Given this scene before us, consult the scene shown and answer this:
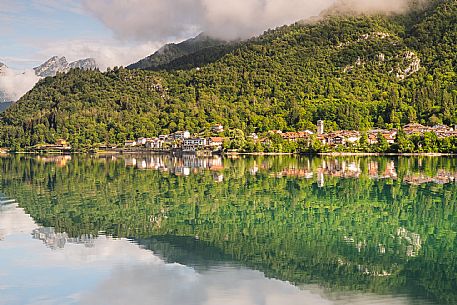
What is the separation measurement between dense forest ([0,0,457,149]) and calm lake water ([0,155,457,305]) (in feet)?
229

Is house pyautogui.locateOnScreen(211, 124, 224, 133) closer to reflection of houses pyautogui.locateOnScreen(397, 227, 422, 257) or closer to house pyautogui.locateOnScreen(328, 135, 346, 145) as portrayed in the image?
house pyautogui.locateOnScreen(328, 135, 346, 145)

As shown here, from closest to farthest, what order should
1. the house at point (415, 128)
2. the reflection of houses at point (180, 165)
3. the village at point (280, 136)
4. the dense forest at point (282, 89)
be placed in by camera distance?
1. the reflection of houses at point (180, 165)
2. the village at point (280, 136)
3. the house at point (415, 128)
4. the dense forest at point (282, 89)

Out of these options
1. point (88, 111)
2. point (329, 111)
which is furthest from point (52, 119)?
point (329, 111)

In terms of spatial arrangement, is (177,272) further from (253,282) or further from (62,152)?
(62,152)

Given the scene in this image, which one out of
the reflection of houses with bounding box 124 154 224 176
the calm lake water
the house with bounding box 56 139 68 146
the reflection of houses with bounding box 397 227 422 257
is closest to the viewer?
the calm lake water

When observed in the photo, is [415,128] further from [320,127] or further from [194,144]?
[194,144]

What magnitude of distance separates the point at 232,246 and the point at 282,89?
337 ft

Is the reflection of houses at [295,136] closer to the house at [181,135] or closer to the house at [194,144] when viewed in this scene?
the house at [194,144]

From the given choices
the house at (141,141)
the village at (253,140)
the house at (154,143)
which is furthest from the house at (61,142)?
the house at (154,143)

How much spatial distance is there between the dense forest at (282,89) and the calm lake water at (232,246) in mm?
69794

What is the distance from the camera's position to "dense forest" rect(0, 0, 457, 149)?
9612cm

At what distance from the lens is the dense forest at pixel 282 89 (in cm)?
9612

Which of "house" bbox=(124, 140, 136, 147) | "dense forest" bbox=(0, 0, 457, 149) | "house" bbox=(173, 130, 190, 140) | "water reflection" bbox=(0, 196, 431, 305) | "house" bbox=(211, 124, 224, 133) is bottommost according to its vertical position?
"water reflection" bbox=(0, 196, 431, 305)

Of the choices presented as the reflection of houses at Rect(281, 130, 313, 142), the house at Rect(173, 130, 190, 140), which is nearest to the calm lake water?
the reflection of houses at Rect(281, 130, 313, 142)
